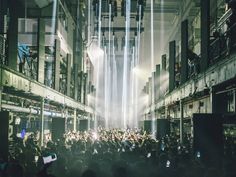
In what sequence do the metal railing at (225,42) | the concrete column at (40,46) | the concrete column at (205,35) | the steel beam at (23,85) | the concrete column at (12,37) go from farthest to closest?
the concrete column at (40,46), the concrete column at (205,35), the concrete column at (12,37), the steel beam at (23,85), the metal railing at (225,42)

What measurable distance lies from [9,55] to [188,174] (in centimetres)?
884

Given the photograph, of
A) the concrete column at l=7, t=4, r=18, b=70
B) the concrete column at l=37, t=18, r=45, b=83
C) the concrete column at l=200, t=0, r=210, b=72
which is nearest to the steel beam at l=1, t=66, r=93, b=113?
the concrete column at l=7, t=4, r=18, b=70

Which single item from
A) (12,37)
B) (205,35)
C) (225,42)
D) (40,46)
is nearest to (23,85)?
(12,37)

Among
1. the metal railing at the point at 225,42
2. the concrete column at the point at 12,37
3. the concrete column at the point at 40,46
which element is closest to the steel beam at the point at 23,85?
the concrete column at the point at 12,37

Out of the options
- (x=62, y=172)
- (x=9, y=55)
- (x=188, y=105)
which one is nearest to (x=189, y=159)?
(x=62, y=172)

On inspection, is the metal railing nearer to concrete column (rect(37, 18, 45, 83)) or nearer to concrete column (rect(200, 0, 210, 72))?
concrete column (rect(200, 0, 210, 72))

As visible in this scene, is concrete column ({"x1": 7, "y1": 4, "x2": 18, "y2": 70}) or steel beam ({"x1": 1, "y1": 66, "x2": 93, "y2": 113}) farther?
concrete column ({"x1": 7, "y1": 4, "x2": 18, "y2": 70})

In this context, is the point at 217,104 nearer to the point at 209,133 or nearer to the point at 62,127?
the point at 209,133

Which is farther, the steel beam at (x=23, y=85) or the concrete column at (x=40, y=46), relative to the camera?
the concrete column at (x=40, y=46)

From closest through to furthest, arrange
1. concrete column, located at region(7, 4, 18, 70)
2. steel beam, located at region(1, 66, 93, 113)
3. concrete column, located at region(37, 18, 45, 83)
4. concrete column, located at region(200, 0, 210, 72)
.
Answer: steel beam, located at region(1, 66, 93, 113) → concrete column, located at region(7, 4, 18, 70) → concrete column, located at region(200, 0, 210, 72) → concrete column, located at region(37, 18, 45, 83)

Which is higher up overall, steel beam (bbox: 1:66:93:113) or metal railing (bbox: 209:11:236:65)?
metal railing (bbox: 209:11:236:65)

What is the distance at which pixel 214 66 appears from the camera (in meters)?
14.4

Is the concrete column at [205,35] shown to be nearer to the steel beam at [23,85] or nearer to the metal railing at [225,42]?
the metal railing at [225,42]

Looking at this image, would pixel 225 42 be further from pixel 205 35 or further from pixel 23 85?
pixel 23 85
